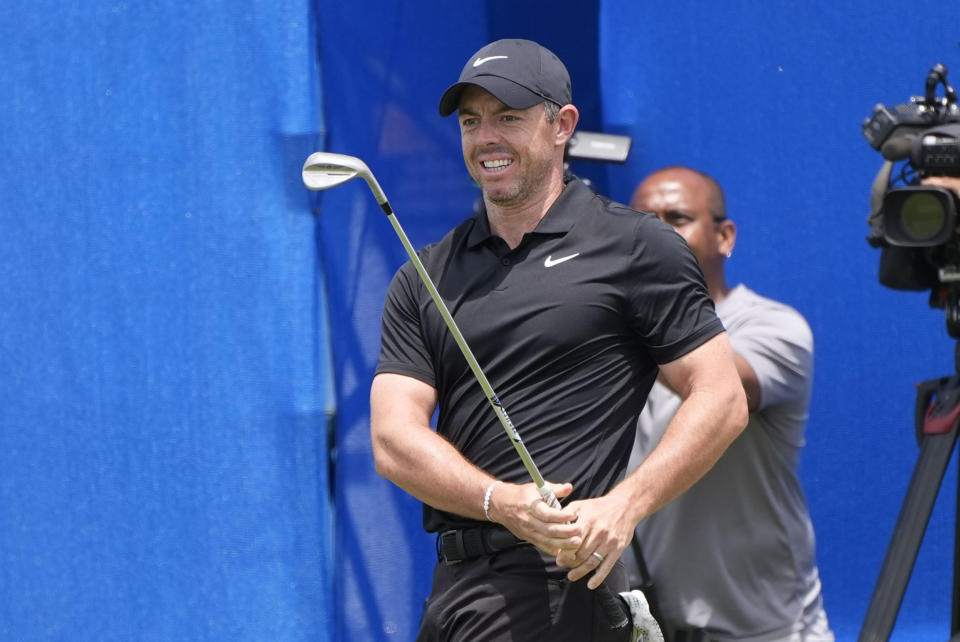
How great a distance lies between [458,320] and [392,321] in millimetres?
150

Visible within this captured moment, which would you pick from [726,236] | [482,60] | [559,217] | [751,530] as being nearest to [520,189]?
[559,217]

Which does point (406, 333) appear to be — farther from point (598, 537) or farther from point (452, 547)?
point (598, 537)

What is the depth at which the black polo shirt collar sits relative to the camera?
2.12 meters

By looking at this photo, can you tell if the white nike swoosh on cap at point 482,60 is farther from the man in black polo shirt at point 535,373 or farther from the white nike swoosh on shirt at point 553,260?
the white nike swoosh on shirt at point 553,260

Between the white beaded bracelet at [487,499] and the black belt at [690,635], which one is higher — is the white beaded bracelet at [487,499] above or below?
above

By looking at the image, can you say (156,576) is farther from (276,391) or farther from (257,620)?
(276,391)

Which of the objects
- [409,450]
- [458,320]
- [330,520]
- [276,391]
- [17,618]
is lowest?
[17,618]

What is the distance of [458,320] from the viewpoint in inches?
82.1

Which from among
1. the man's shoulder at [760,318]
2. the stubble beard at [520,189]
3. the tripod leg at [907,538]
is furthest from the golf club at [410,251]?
the man's shoulder at [760,318]

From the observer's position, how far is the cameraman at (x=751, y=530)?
270 centimetres

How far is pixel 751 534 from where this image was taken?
2.73 m

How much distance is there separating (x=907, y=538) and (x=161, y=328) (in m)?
1.56

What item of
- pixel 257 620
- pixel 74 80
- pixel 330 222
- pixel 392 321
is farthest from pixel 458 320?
pixel 74 80

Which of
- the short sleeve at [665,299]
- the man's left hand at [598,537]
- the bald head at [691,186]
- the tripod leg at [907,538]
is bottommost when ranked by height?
the tripod leg at [907,538]
